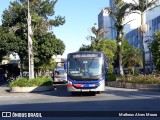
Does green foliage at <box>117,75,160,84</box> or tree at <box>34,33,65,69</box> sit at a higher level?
tree at <box>34,33,65,69</box>

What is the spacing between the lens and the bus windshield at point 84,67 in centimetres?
2634

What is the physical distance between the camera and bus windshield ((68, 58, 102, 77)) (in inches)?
1037

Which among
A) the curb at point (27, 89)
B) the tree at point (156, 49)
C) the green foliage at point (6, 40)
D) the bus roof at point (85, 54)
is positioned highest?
the green foliage at point (6, 40)

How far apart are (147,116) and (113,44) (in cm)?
8261

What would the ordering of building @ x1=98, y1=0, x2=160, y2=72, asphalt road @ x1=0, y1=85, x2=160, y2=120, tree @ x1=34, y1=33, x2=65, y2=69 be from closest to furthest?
asphalt road @ x1=0, y1=85, x2=160, y2=120 → tree @ x1=34, y1=33, x2=65, y2=69 → building @ x1=98, y1=0, x2=160, y2=72

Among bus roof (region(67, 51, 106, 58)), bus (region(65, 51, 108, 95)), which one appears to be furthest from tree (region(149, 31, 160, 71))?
bus (region(65, 51, 108, 95))

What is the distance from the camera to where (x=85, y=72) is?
2633 centimetres

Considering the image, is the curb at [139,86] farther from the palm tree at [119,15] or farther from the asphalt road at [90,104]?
the asphalt road at [90,104]

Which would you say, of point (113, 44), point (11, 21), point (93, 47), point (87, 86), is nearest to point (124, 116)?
point (87, 86)

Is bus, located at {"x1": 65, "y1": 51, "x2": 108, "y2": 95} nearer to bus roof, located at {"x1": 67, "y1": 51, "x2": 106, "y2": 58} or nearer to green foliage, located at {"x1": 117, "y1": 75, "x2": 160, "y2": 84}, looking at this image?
bus roof, located at {"x1": 67, "y1": 51, "x2": 106, "y2": 58}

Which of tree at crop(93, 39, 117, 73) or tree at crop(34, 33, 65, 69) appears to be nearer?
tree at crop(34, 33, 65, 69)

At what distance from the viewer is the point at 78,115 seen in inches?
579

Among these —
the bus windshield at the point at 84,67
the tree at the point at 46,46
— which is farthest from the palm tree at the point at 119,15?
the bus windshield at the point at 84,67

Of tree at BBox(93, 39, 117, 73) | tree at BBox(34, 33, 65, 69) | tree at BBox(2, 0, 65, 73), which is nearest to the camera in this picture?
tree at BBox(2, 0, 65, 73)
